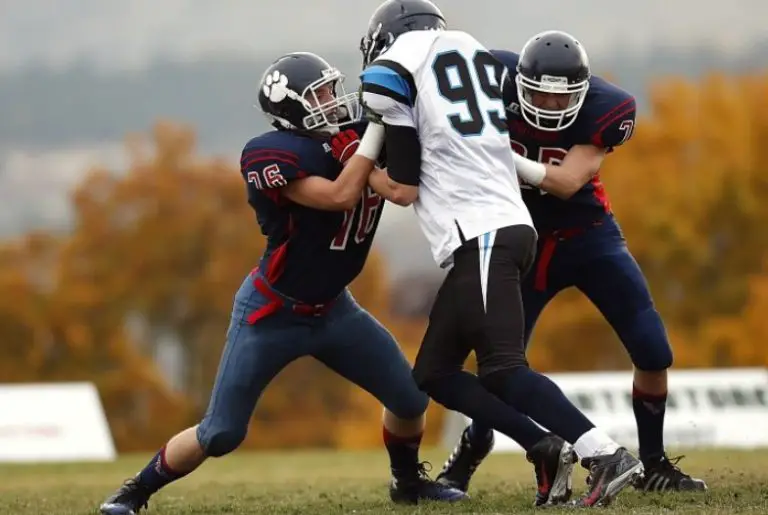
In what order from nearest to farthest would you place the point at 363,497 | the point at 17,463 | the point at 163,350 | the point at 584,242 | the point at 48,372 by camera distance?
the point at 584,242, the point at 363,497, the point at 17,463, the point at 48,372, the point at 163,350

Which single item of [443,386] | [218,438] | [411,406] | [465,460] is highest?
[443,386]

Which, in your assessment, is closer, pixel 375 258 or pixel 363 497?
pixel 363 497

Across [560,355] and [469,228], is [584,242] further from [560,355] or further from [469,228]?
[560,355]

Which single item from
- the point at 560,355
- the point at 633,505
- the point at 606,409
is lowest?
the point at 560,355

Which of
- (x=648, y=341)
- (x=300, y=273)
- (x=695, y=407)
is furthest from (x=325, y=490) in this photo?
(x=695, y=407)

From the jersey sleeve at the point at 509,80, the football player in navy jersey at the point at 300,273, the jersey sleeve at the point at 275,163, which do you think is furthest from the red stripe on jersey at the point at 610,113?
the jersey sleeve at the point at 275,163

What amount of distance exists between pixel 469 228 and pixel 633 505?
1.36 m

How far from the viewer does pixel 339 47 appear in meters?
41.1

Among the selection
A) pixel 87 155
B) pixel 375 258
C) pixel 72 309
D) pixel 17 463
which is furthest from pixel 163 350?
pixel 17 463

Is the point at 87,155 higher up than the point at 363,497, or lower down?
lower down

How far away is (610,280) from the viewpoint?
6.30 metres

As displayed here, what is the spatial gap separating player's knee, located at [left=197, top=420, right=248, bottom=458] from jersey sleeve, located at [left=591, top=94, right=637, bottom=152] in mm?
2015

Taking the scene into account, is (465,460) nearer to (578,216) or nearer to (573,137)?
(578,216)

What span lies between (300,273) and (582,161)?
1.33 metres
